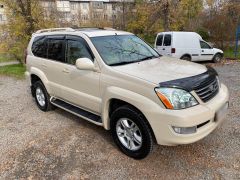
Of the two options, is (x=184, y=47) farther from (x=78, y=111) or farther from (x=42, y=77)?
(x=78, y=111)

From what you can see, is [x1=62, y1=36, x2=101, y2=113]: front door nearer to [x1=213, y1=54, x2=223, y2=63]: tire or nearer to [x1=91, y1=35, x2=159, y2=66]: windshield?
[x1=91, y1=35, x2=159, y2=66]: windshield

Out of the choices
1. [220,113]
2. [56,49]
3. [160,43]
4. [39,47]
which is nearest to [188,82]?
[220,113]

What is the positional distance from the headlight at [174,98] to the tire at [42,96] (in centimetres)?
327

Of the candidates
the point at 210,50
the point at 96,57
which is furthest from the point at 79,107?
the point at 210,50

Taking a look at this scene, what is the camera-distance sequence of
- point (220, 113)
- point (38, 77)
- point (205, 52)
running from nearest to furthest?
1. point (220, 113)
2. point (38, 77)
3. point (205, 52)

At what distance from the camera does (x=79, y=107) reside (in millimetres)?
4465

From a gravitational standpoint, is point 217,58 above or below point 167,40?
below

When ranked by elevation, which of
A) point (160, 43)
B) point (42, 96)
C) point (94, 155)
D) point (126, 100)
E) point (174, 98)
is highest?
point (160, 43)

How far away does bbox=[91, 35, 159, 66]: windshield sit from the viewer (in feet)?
12.8

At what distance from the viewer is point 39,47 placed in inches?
216

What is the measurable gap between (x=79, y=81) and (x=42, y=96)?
1961 millimetres

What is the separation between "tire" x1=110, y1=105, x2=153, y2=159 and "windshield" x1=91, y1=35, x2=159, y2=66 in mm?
851

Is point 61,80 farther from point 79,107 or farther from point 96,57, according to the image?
point 96,57

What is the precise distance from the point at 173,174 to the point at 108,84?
1.56m
